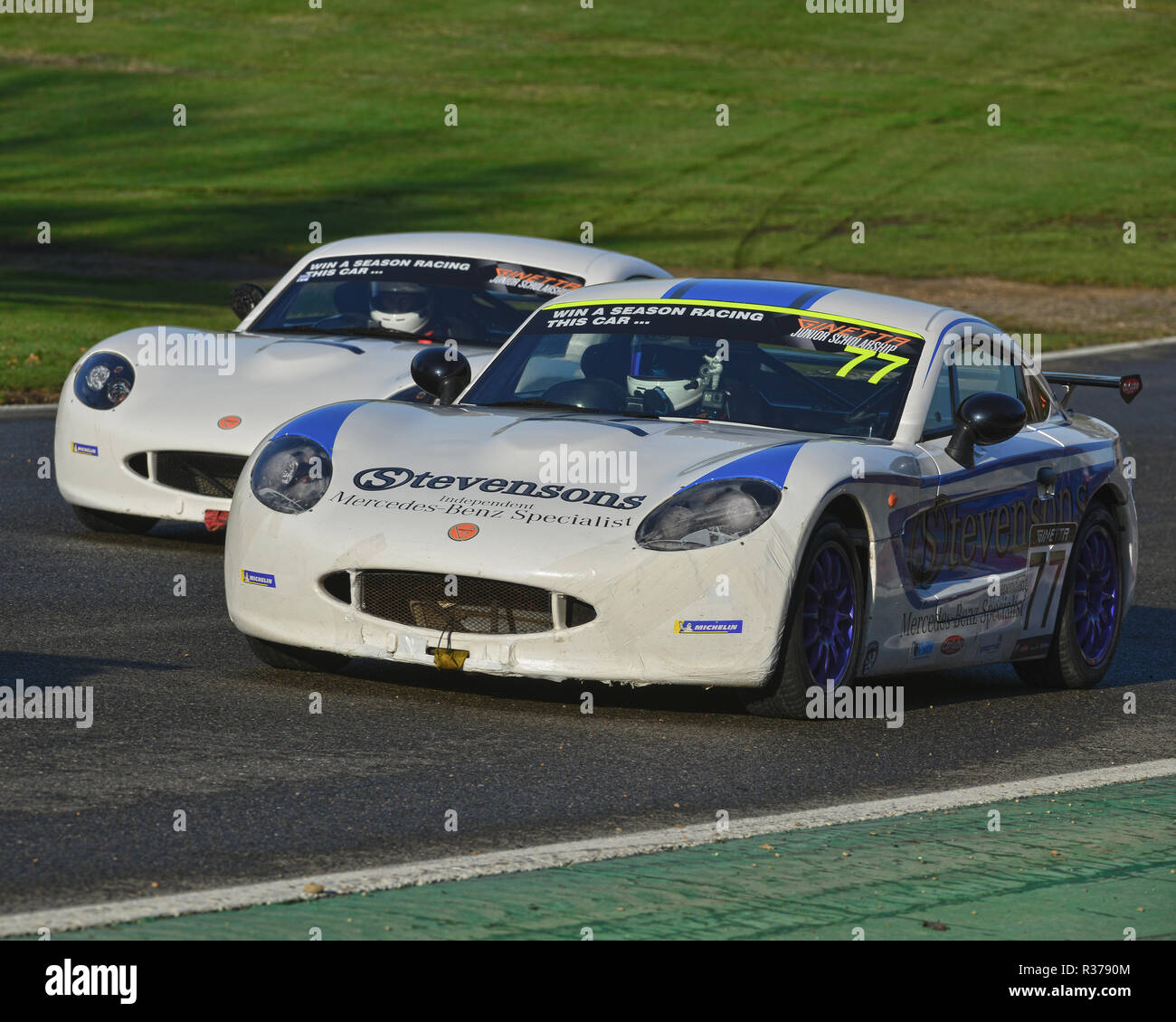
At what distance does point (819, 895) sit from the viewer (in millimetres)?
5031

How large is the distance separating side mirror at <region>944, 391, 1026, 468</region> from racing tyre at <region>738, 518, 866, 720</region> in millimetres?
831

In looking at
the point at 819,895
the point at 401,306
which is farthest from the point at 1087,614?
the point at 401,306

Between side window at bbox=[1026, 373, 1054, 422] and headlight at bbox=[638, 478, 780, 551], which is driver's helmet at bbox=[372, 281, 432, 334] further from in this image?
headlight at bbox=[638, 478, 780, 551]

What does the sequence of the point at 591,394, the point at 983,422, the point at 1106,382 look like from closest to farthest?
the point at 983,422 → the point at 591,394 → the point at 1106,382

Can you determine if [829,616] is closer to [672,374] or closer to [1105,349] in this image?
[672,374]

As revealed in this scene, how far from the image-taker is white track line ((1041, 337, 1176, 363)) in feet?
74.9

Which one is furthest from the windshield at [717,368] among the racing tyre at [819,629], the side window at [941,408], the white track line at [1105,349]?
the white track line at [1105,349]

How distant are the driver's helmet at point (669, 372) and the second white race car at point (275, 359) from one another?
2.44 m

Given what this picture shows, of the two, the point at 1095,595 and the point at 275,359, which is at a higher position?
the point at 275,359

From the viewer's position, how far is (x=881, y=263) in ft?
116

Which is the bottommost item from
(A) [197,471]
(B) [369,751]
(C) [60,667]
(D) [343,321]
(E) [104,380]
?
(B) [369,751]

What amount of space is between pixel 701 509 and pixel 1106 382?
2.86 m

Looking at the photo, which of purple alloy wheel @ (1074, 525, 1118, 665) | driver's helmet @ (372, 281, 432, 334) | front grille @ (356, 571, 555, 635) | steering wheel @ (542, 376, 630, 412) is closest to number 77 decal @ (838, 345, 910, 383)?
steering wheel @ (542, 376, 630, 412)

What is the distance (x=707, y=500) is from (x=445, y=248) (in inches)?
208
